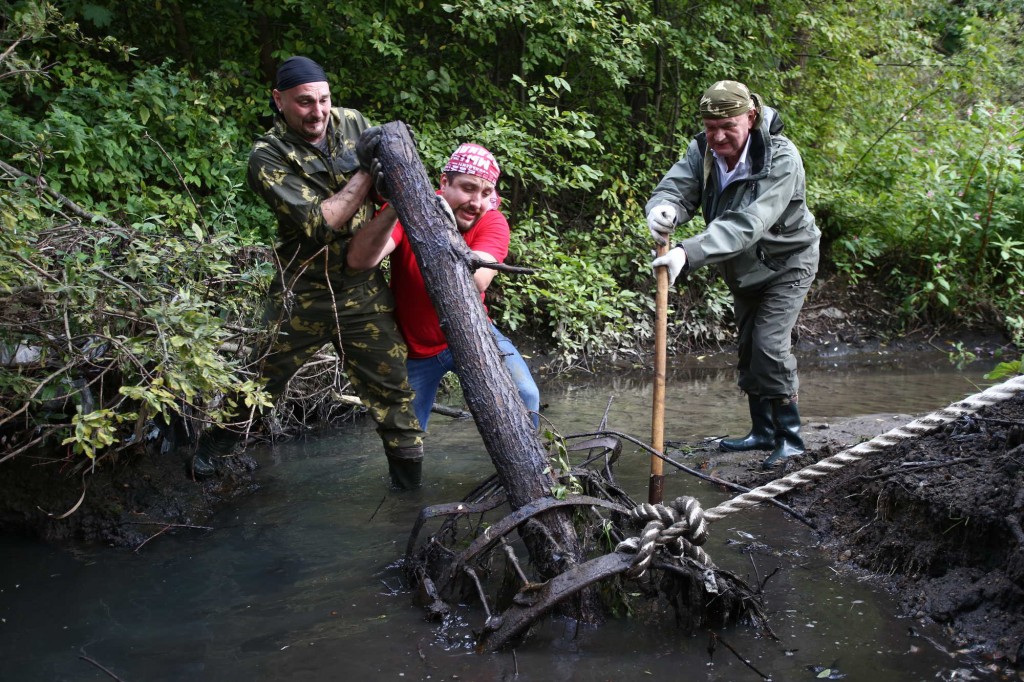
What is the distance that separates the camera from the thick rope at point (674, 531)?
3.08m

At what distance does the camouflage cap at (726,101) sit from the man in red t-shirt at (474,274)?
4.27 feet

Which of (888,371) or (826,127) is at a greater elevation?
(826,127)

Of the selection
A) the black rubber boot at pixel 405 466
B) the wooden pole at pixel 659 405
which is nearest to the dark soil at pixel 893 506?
the wooden pole at pixel 659 405

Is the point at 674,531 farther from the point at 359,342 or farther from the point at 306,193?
the point at 306,193

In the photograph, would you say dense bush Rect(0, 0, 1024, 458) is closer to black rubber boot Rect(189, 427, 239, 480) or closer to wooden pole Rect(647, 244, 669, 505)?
black rubber boot Rect(189, 427, 239, 480)

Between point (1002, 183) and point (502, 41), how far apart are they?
596 centimetres

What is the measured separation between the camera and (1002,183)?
9758 millimetres

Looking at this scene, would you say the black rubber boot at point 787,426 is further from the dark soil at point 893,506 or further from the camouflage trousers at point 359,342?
the camouflage trousers at point 359,342

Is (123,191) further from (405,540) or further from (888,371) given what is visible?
(888,371)

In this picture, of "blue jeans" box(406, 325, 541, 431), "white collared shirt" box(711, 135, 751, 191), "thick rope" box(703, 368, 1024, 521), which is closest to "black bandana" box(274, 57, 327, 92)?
"blue jeans" box(406, 325, 541, 431)

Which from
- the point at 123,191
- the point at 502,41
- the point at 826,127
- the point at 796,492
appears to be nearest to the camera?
the point at 796,492

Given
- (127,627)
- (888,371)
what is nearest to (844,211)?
(888,371)

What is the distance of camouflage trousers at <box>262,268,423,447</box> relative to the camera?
4.56 metres

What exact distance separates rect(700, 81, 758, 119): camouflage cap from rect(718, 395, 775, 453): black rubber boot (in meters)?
1.83
